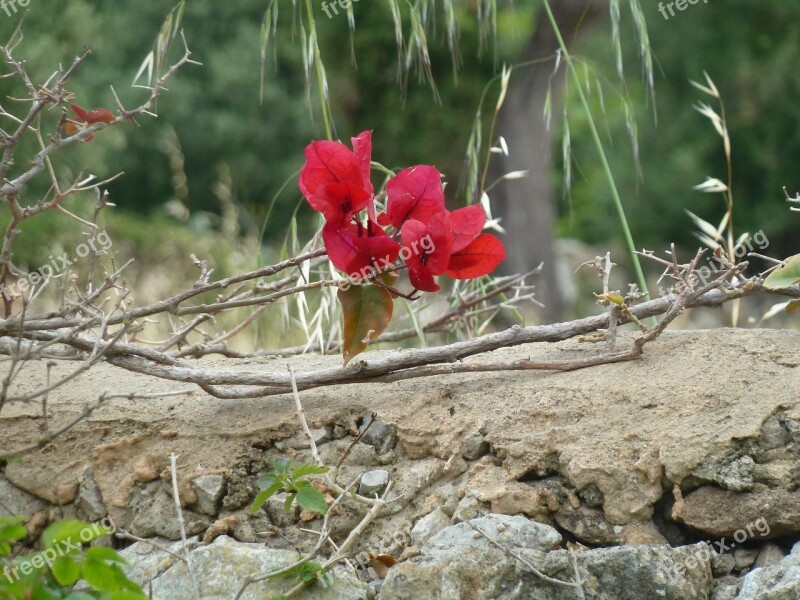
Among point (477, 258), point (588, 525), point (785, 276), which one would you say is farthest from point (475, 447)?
point (785, 276)

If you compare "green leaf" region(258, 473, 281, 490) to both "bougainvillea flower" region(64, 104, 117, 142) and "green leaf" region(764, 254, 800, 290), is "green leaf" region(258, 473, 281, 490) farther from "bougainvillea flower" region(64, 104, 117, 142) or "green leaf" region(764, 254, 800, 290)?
"green leaf" region(764, 254, 800, 290)

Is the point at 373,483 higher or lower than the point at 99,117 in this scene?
lower

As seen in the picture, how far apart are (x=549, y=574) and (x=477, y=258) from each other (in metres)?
0.62

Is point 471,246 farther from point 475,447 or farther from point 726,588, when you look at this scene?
point 726,588

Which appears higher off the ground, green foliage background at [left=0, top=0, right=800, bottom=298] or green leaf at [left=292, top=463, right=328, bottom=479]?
green leaf at [left=292, top=463, right=328, bottom=479]

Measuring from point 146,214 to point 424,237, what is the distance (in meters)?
13.8

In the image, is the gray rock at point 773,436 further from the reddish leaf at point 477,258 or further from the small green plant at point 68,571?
the small green plant at point 68,571

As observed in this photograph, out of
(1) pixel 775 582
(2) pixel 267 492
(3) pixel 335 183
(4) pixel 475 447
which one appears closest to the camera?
(1) pixel 775 582

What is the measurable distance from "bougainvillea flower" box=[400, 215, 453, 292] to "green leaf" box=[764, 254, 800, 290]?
716 mm

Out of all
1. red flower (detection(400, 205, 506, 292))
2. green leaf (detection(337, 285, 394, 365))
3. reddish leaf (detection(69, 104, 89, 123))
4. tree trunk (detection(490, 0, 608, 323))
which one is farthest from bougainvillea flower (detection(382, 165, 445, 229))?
tree trunk (detection(490, 0, 608, 323))

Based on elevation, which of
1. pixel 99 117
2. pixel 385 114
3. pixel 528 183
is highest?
pixel 99 117

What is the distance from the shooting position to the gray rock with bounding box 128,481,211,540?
184 centimetres

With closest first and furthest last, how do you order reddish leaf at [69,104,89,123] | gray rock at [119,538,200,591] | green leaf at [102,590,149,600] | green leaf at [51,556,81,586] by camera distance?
1. green leaf at [102,590,149,600]
2. green leaf at [51,556,81,586]
3. gray rock at [119,538,200,591]
4. reddish leaf at [69,104,89,123]

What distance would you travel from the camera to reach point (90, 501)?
1896 mm
